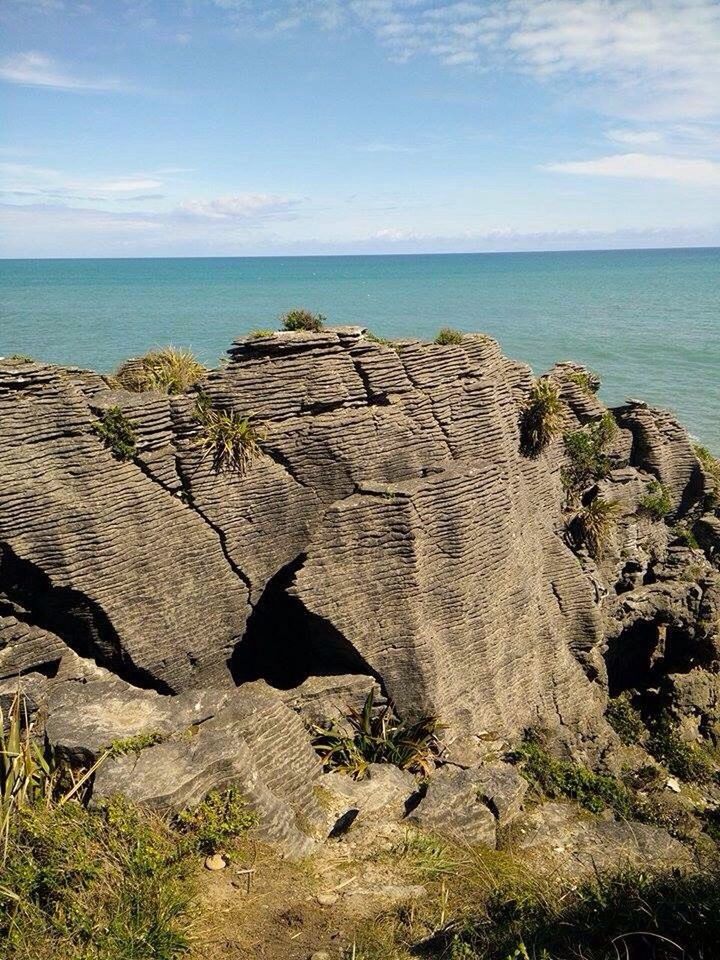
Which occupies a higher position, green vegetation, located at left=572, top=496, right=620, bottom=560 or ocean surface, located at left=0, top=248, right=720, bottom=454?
green vegetation, located at left=572, top=496, right=620, bottom=560

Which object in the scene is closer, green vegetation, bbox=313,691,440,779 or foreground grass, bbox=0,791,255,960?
foreground grass, bbox=0,791,255,960

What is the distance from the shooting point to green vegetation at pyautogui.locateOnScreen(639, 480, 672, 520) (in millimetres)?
18984

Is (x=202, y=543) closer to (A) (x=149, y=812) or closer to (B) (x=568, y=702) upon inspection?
(A) (x=149, y=812)

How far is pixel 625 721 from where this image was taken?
51.9 feet

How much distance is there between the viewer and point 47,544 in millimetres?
11344

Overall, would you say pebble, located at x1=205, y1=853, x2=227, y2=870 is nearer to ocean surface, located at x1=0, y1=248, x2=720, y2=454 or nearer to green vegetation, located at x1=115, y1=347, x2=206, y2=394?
green vegetation, located at x1=115, y1=347, x2=206, y2=394

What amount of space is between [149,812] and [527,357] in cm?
5901

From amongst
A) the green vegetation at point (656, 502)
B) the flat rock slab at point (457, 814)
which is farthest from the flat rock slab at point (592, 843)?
the green vegetation at point (656, 502)

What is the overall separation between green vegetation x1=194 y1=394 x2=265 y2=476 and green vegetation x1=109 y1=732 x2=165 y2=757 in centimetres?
476

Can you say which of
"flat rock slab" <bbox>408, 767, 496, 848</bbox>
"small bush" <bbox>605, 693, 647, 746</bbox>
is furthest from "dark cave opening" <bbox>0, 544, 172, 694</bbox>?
"small bush" <bbox>605, 693, 647, 746</bbox>

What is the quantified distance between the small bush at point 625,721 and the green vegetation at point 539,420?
565 cm

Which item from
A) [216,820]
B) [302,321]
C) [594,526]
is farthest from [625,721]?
[302,321]

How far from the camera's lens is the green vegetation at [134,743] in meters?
9.19

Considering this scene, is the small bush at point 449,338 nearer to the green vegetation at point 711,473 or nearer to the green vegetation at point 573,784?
the green vegetation at point 573,784
